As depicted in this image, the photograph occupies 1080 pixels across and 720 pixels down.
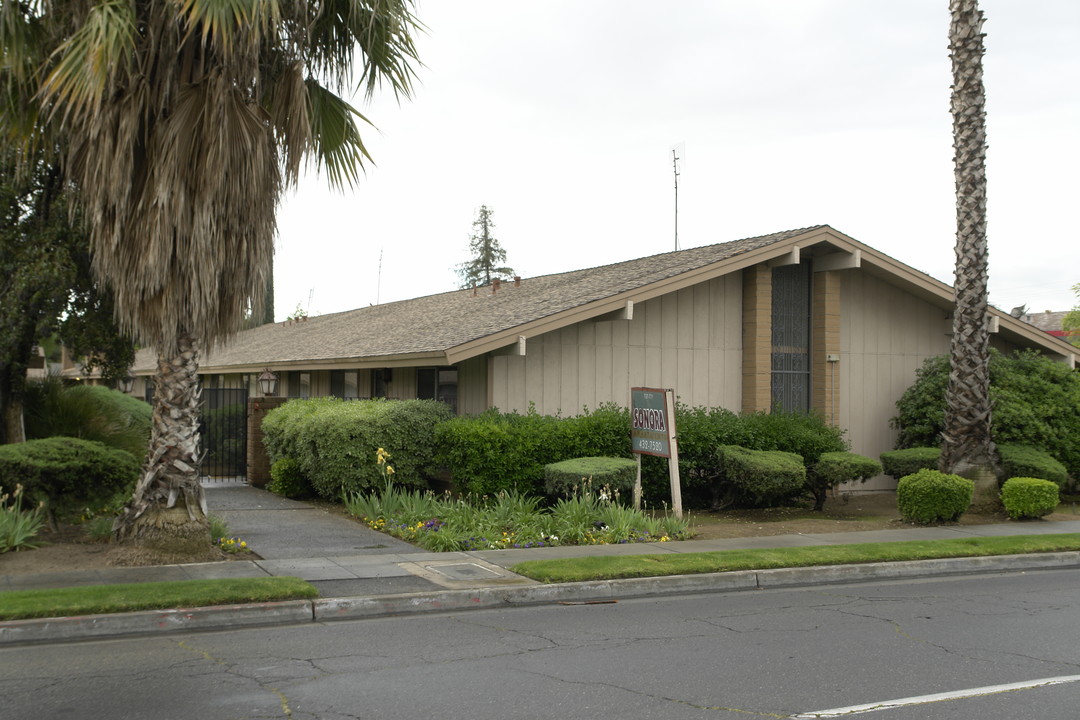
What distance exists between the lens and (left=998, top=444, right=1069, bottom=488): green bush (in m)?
15.4

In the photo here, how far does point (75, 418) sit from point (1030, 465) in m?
15.5

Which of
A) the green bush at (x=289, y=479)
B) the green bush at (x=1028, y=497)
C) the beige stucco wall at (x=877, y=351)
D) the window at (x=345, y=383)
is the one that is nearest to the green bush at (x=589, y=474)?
the green bush at (x=289, y=479)

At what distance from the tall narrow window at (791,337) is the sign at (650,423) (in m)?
4.48

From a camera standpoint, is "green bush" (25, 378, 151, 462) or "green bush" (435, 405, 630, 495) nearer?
"green bush" (435, 405, 630, 495)

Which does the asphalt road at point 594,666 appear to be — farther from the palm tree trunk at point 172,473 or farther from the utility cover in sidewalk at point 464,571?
the palm tree trunk at point 172,473

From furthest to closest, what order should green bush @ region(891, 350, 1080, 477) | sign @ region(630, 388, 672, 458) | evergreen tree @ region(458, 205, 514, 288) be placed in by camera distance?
evergreen tree @ region(458, 205, 514, 288)
green bush @ region(891, 350, 1080, 477)
sign @ region(630, 388, 672, 458)

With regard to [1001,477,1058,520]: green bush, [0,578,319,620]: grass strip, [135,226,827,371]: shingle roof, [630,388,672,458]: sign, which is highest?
[135,226,827,371]: shingle roof

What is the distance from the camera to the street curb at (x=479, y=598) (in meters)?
7.81

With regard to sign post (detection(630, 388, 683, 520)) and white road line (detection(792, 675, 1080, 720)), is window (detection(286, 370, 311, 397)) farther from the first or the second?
white road line (detection(792, 675, 1080, 720))

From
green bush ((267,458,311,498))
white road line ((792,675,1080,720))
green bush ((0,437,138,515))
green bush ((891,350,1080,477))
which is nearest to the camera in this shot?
white road line ((792,675,1080,720))

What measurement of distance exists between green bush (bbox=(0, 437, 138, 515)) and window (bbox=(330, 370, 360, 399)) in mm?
9802

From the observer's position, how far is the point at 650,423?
1470 centimetres

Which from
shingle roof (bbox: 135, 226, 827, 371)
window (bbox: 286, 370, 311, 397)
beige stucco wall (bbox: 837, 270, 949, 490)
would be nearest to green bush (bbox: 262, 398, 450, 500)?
shingle roof (bbox: 135, 226, 827, 371)

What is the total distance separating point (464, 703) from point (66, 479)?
283 inches
